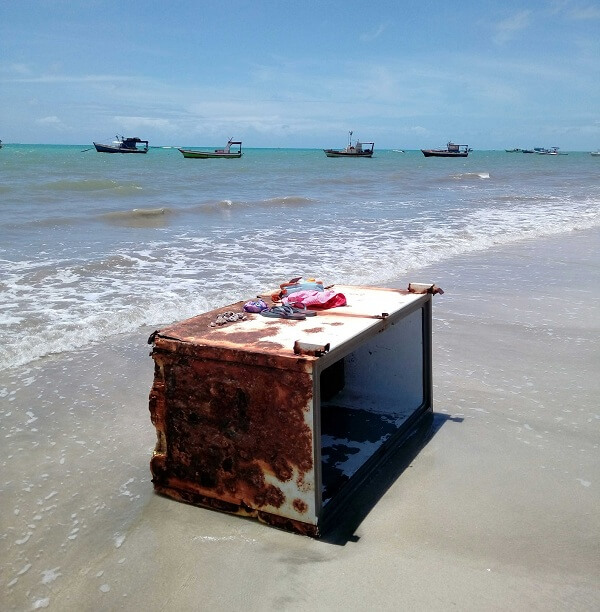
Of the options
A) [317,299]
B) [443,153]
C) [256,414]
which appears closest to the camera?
[256,414]

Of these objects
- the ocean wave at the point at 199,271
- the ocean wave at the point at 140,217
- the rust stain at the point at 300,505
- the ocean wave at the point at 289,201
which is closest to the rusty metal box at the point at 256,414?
the rust stain at the point at 300,505

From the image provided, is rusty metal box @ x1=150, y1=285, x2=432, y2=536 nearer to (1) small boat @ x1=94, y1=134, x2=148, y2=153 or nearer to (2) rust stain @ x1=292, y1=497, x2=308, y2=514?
(2) rust stain @ x1=292, y1=497, x2=308, y2=514

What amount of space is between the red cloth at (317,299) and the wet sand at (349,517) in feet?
2.88

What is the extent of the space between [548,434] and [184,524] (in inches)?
80.3

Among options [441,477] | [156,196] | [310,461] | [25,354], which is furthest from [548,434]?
[156,196]

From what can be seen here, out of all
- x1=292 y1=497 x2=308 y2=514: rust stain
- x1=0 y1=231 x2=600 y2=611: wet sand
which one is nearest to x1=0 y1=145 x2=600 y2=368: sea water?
x1=0 y1=231 x2=600 y2=611: wet sand

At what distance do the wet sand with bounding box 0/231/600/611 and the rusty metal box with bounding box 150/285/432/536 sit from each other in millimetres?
118

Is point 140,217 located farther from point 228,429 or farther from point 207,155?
point 207,155

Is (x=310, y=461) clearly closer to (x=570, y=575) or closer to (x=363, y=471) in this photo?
(x=363, y=471)

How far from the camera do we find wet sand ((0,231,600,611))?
227 cm

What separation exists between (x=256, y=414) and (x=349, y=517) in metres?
0.64

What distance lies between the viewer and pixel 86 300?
663 centimetres

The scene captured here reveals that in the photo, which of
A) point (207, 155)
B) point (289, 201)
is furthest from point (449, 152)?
point (289, 201)

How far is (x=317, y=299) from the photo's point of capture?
3.22m
